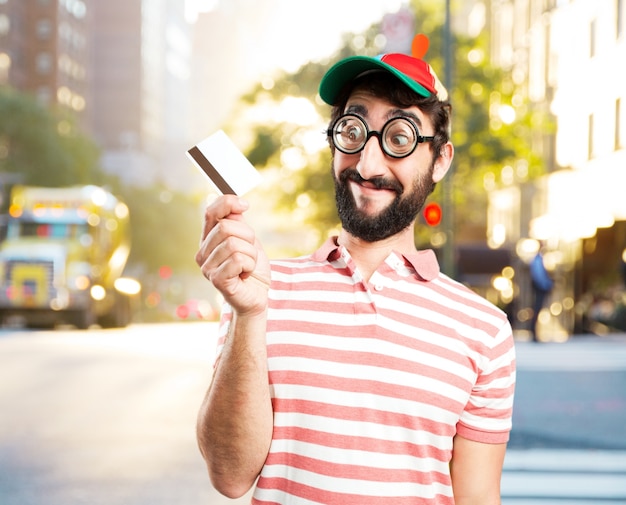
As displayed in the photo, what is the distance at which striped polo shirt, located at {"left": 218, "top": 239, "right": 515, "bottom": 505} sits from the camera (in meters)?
2.31

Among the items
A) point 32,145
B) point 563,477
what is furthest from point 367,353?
point 32,145

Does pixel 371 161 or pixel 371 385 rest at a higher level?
pixel 371 161

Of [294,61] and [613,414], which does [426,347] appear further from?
[294,61]

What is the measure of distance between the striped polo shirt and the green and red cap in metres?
0.47

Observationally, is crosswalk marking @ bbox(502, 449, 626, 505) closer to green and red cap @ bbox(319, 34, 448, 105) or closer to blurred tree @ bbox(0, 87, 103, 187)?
green and red cap @ bbox(319, 34, 448, 105)

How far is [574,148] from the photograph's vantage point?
35.4m

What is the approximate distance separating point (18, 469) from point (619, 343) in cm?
1589

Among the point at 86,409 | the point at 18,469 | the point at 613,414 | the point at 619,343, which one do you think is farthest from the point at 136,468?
the point at 619,343

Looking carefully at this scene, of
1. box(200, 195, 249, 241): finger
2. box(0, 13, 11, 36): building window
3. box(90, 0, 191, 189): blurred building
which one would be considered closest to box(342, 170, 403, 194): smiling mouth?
box(200, 195, 249, 241): finger

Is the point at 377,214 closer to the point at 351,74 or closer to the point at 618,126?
the point at 351,74

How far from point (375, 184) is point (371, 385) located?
51 cm

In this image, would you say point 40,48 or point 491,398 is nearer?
point 491,398

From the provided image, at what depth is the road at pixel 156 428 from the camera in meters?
8.17

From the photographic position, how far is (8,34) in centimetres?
9456
